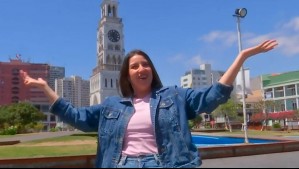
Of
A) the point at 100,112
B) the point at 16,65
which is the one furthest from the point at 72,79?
the point at 100,112

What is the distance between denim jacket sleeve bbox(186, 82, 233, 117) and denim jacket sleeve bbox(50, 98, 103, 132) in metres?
0.62

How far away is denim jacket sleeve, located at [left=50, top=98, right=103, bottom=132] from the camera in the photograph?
253 cm

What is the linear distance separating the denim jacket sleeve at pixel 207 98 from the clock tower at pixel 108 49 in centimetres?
9512

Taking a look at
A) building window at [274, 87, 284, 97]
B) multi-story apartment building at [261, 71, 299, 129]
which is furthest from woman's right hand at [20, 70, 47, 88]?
building window at [274, 87, 284, 97]

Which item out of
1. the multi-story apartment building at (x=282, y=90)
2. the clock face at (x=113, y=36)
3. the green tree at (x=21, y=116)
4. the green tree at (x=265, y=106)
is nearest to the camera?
the green tree at (x=265, y=106)

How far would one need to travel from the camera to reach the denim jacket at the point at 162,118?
7.34 feet

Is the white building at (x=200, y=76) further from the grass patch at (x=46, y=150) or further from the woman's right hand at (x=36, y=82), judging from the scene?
the woman's right hand at (x=36, y=82)

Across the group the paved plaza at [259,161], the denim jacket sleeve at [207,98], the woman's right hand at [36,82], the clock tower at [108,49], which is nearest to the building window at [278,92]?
the clock tower at [108,49]

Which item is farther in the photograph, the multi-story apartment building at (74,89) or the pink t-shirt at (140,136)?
the multi-story apartment building at (74,89)

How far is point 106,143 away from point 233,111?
47.3 metres

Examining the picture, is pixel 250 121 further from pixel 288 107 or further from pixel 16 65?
pixel 16 65

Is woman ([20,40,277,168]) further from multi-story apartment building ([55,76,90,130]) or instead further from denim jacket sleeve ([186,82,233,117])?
multi-story apartment building ([55,76,90,130])

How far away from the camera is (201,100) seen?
7.59ft

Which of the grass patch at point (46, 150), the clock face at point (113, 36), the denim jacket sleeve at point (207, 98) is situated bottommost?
the grass patch at point (46, 150)
